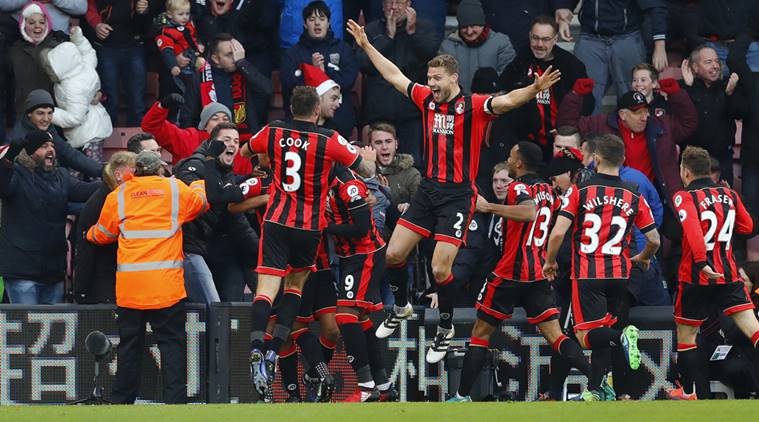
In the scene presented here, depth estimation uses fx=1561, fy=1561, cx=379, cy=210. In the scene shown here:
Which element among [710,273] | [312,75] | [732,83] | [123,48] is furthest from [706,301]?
[123,48]

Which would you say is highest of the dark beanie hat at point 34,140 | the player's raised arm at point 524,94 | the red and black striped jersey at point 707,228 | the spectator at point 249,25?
the spectator at point 249,25

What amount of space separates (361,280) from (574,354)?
5.88 ft

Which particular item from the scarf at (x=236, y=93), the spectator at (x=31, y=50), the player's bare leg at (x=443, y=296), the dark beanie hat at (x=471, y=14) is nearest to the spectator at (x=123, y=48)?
the spectator at (x=31, y=50)

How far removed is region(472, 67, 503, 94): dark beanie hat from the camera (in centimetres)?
1468

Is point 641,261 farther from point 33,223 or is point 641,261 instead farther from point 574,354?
point 33,223

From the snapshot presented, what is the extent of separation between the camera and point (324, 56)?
15250mm

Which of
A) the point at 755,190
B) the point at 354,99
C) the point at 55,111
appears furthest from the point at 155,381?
the point at 755,190

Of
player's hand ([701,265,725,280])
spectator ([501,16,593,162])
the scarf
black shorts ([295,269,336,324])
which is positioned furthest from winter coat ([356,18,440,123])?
player's hand ([701,265,725,280])

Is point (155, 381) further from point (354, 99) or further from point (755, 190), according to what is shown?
point (755, 190)

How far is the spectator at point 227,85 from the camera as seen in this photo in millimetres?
15109

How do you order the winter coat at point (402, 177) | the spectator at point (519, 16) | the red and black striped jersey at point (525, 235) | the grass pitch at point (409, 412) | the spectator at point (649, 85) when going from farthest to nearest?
1. the spectator at point (519, 16)
2. the spectator at point (649, 85)
3. the winter coat at point (402, 177)
4. the red and black striped jersey at point (525, 235)
5. the grass pitch at point (409, 412)

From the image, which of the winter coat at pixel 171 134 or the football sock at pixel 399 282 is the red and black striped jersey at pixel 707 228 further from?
the winter coat at pixel 171 134

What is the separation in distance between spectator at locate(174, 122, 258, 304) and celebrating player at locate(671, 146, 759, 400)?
11.8 ft

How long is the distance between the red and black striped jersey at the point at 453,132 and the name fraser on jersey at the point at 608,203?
93 centimetres
